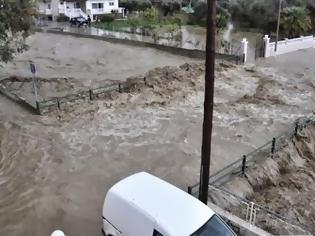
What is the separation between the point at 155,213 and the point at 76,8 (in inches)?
1920

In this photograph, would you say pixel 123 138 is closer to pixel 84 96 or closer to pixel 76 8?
pixel 84 96

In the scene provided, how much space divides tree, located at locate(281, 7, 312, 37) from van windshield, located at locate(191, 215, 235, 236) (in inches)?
1290

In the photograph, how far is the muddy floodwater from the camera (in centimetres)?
948

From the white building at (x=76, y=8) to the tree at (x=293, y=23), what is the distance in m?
25.5

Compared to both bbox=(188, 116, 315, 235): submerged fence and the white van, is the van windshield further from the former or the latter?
bbox=(188, 116, 315, 235): submerged fence

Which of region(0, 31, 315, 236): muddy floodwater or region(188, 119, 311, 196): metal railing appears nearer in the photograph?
region(0, 31, 315, 236): muddy floodwater

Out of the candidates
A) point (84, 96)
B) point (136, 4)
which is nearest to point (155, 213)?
point (84, 96)

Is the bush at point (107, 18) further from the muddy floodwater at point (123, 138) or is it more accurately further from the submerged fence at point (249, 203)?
the submerged fence at point (249, 203)

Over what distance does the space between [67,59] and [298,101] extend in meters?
17.5

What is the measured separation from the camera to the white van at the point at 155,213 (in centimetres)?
634

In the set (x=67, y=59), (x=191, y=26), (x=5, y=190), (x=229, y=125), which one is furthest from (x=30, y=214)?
(x=191, y=26)

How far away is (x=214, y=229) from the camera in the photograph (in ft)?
21.5

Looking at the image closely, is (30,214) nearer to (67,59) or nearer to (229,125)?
(229,125)

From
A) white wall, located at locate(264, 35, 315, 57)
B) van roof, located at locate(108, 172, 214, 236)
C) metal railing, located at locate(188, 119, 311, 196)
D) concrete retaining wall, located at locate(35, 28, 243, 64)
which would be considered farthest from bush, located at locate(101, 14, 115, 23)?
van roof, located at locate(108, 172, 214, 236)
